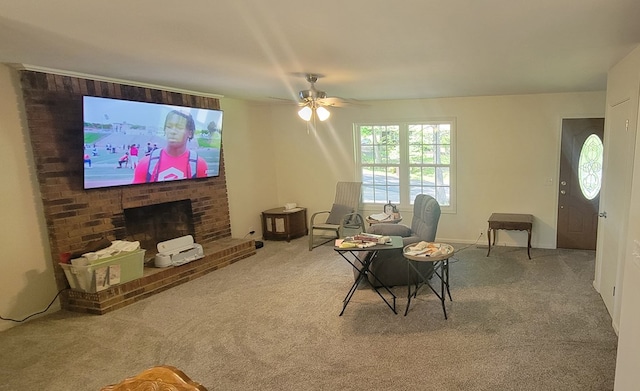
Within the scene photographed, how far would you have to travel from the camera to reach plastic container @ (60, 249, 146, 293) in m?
3.49

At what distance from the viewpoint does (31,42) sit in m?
2.40

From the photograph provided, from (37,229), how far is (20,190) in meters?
0.40

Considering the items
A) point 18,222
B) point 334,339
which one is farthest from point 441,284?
point 18,222

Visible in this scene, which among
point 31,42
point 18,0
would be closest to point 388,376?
point 18,0

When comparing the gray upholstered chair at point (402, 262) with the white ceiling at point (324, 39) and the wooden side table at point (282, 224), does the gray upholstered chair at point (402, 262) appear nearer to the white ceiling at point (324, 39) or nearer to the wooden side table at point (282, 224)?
the white ceiling at point (324, 39)

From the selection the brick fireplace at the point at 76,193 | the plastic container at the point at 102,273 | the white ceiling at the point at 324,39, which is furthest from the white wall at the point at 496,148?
the plastic container at the point at 102,273

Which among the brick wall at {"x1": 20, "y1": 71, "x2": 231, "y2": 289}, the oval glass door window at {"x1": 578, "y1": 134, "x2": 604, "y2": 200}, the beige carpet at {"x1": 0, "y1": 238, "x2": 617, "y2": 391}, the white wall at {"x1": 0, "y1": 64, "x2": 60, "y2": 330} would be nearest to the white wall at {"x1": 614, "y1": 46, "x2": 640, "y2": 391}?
the beige carpet at {"x1": 0, "y1": 238, "x2": 617, "y2": 391}

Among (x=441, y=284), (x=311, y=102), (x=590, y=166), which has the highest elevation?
(x=311, y=102)

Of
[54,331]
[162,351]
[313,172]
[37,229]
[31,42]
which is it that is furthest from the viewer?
[313,172]

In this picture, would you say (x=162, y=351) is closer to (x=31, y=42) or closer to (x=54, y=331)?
Answer: (x=54, y=331)

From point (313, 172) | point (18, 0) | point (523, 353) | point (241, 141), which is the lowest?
point (523, 353)

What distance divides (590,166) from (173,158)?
5.44m

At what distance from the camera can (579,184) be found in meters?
4.96

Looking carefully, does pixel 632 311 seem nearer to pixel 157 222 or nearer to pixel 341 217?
pixel 341 217
